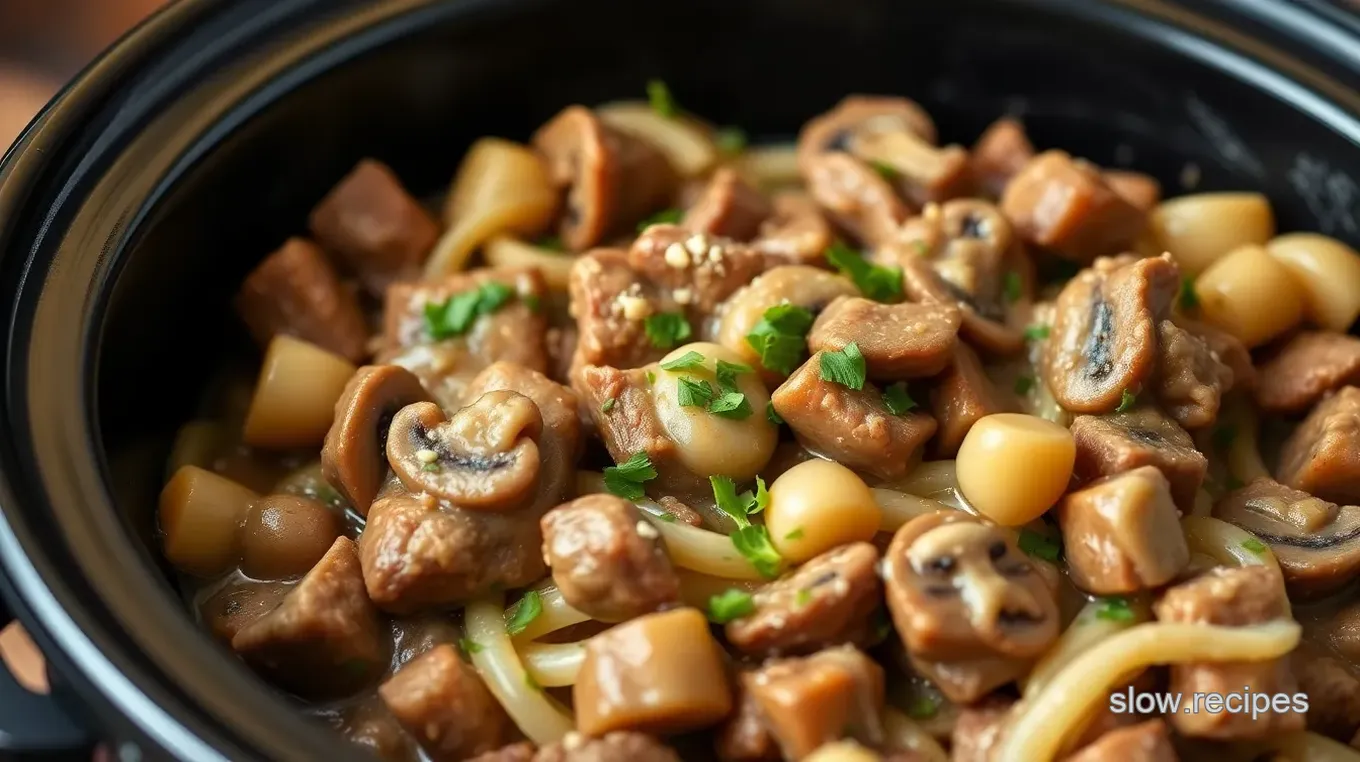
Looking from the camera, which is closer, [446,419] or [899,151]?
[446,419]

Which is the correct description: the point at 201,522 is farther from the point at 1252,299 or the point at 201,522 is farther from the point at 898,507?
the point at 1252,299

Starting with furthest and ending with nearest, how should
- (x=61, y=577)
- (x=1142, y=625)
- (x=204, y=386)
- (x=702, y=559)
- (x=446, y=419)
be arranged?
(x=204, y=386) → (x=446, y=419) → (x=702, y=559) → (x=1142, y=625) → (x=61, y=577)

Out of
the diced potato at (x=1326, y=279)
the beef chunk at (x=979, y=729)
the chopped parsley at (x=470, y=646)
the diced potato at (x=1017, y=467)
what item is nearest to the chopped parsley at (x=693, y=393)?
the diced potato at (x=1017, y=467)

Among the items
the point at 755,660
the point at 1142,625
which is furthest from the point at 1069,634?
the point at 755,660

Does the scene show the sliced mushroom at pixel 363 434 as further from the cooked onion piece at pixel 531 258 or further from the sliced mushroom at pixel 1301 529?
the sliced mushroom at pixel 1301 529

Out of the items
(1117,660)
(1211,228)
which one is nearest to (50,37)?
(1211,228)

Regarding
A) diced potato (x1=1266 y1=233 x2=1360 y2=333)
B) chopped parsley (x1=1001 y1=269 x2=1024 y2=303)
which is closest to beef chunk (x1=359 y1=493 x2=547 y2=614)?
chopped parsley (x1=1001 y1=269 x2=1024 y2=303)

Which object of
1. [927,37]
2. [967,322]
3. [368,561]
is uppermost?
[927,37]

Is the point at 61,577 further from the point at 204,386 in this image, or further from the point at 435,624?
the point at 204,386

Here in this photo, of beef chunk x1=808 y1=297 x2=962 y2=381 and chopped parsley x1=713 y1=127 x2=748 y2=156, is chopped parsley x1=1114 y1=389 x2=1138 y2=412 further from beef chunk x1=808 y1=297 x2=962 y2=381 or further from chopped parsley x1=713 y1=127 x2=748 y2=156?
chopped parsley x1=713 y1=127 x2=748 y2=156
